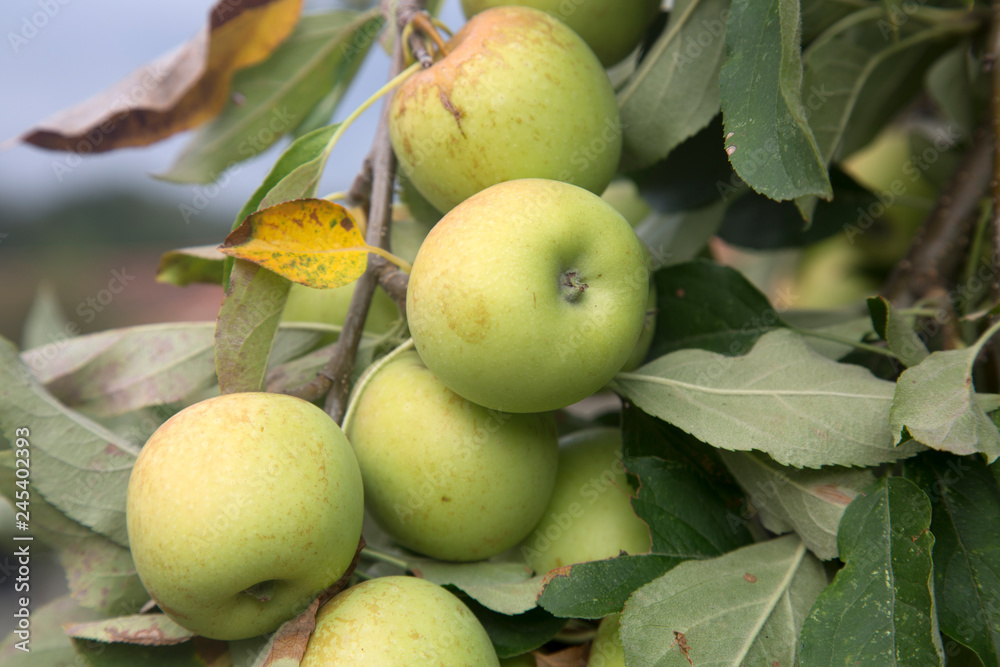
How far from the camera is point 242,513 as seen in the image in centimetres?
53

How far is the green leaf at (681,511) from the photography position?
0.66m

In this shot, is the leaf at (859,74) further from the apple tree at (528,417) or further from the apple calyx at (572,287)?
the apple calyx at (572,287)

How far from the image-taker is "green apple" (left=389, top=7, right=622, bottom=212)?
66 cm

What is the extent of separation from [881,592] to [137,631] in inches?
24.8

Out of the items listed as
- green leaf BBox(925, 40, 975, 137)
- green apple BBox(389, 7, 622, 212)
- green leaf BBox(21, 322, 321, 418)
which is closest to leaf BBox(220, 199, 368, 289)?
green apple BBox(389, 7, 622, 212)

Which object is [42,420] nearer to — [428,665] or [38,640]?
[38,640]

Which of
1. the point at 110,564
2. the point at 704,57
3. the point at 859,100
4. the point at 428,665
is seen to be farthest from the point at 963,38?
the point at 110,564

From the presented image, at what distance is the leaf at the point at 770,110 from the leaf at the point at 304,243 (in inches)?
13.7

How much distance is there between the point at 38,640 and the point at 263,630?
1.17 ft

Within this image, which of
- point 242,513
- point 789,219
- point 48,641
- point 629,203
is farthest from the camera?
point 629,203

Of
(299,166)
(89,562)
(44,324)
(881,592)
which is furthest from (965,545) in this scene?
(44,324)

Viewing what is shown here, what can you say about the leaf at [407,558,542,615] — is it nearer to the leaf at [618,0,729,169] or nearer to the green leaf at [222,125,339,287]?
the green leaf at [222,125,339,287]

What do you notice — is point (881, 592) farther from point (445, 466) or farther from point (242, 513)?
point (242, 513)

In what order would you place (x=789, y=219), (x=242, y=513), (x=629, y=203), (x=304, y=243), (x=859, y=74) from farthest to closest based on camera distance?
1. (x=629, y=203)
2. (x=789, y=219)
3. (x=859, y=74)
4. (x=304, y=243)
5. (x=242, y=513)
